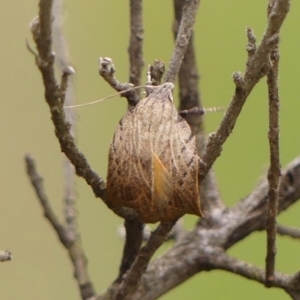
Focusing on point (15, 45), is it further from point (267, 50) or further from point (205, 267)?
point (267, 50)

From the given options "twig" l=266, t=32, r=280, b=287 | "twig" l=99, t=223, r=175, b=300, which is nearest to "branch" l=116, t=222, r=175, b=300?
"twig" l=99, t=223, r=175, b=300

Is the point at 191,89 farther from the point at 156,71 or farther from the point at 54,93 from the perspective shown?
the point at 54,93

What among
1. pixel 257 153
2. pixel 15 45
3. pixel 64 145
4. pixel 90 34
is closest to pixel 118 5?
pixel 90 34

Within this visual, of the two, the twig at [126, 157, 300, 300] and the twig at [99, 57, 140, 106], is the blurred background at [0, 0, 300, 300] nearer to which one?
the twig at [126, 157, 300, 300]

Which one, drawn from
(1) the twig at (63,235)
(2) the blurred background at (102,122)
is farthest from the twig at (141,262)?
(2) the blurred background at (102,122)

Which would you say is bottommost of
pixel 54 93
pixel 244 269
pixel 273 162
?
pixel 244 269

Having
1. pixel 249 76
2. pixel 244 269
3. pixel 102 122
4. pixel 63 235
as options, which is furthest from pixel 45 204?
pixel 102 122
